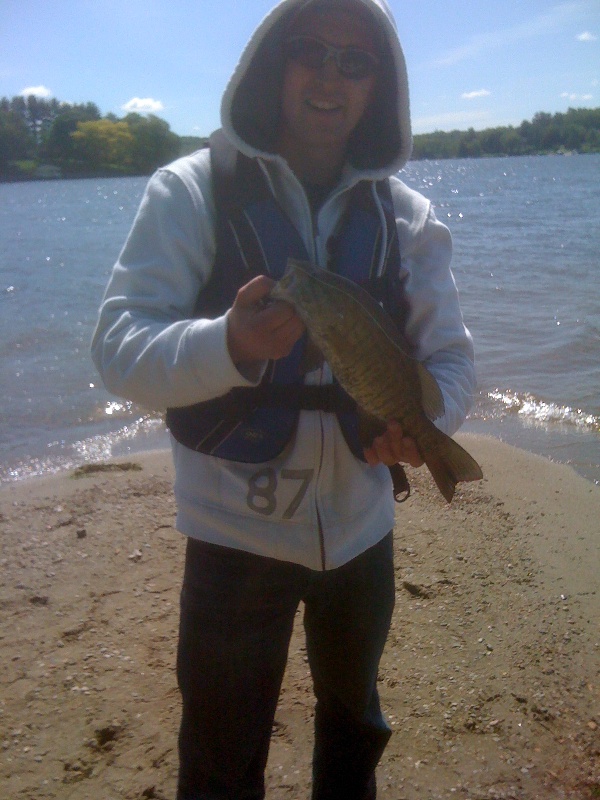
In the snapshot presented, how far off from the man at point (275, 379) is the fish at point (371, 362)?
6 centimetres

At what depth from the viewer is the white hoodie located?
1.80m

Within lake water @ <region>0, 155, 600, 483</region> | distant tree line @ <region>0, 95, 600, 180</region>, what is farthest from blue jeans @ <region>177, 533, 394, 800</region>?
distant tree line @ <region>0, 95, 600, 180</region>

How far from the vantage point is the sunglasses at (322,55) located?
210cm

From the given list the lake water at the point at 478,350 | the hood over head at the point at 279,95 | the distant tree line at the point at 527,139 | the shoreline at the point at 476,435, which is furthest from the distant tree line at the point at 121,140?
the hood over head at the point at 279,95

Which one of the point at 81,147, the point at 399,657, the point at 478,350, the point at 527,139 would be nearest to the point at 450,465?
the point at 399,657

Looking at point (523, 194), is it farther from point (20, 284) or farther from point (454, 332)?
point (454, 332)

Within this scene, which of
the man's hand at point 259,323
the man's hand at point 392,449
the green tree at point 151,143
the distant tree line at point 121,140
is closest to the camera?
the man's hand at point 259,323

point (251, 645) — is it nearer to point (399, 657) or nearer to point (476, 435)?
point (399, 657)

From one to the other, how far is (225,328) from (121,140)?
272 feet

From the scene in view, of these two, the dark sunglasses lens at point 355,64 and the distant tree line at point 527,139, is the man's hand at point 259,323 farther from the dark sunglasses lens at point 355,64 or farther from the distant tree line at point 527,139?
the distant tree line at point 527,139

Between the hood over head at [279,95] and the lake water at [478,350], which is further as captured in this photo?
the lake water at [478,350]

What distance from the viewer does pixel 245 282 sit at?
1.99 meters

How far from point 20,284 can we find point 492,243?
13.1m

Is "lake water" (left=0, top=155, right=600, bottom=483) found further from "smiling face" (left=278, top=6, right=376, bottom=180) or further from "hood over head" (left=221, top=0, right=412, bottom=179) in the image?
"smiling face" (left=278, top=6, right=376, bottom=180)
